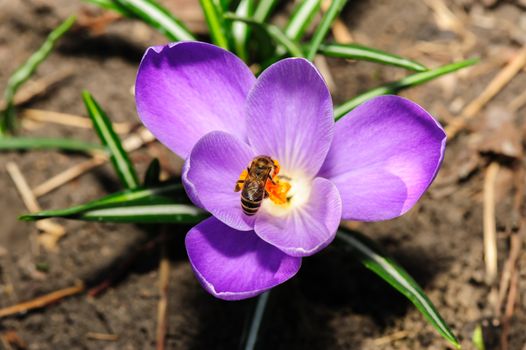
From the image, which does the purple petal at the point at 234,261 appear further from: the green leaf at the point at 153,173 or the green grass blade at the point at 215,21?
the green grass blade at the point at 215,21

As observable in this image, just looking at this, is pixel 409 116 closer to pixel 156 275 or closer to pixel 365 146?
pixel 365 146

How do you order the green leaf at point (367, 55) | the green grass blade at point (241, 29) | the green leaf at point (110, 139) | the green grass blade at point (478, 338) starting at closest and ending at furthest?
1. the green leaf at point (367, 55)
2. the green leaf at point (110, 139)
3. the green grass blade at point (478, 338)
4. the green grass blade at point (241, 29)

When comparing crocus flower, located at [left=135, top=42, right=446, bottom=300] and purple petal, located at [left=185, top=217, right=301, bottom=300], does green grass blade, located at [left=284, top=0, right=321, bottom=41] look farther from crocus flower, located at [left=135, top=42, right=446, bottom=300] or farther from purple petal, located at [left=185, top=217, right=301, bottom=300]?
purple petal, located at [left=185, top=217, right=301, bottom=300]

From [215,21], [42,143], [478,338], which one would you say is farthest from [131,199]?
[478,338]

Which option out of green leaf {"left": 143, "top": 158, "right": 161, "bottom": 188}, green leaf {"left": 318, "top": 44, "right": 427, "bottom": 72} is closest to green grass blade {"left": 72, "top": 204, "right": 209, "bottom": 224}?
green leaf {"left": 143, "top": 158, "right": 161, "bottom": 188}

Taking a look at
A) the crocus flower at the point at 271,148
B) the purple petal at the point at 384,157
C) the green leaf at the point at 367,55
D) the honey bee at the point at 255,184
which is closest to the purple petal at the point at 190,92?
the crocus flower at the point at 271,148

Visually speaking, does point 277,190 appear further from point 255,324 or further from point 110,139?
point 110,139
